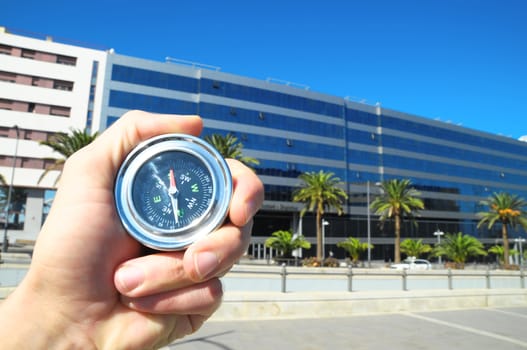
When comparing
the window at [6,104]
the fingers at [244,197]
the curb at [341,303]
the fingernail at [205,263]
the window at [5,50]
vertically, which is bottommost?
the curb at [341,303]

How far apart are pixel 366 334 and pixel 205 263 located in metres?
8.03

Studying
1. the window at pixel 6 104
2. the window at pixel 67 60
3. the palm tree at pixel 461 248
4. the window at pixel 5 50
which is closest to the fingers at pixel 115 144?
the window at pixel 6 104

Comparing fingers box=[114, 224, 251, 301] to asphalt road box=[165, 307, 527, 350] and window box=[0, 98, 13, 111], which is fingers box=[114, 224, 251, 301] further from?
window box=[0, 98, 13, 111]

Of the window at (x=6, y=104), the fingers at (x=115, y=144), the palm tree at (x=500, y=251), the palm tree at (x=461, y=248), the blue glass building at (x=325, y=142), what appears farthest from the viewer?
the palm tree at (x=500, y=251)

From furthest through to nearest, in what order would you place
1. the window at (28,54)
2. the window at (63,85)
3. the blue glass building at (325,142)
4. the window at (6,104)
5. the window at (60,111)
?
the blue glass building at (325,142) → the window at (63,85) → the window at (60,111) → the window at (28,54) → the window at (6,104)

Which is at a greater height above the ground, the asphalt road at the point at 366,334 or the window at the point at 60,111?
the window at the point at 60,111

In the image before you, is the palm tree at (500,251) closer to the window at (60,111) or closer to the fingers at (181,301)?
the fingers at (181,301)

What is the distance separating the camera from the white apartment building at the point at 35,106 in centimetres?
3709

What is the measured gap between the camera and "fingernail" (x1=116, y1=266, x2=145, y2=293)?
1539mm

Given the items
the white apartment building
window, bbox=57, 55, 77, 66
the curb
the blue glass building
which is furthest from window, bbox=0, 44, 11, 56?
the curb

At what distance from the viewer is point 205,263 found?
1576mm

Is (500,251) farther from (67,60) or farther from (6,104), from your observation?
(6,104)

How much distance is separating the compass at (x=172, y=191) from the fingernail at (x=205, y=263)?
121 mm

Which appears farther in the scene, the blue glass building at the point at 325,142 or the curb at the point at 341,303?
the blue glass building at the point at 325,142
